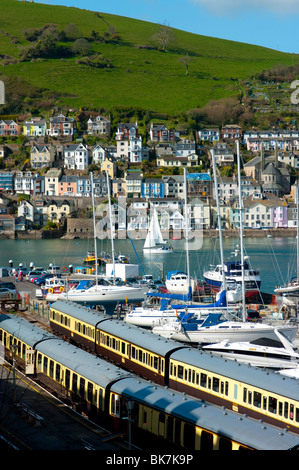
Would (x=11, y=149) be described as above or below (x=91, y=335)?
above

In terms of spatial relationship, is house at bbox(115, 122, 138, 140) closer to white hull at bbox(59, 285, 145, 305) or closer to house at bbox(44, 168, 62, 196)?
house at bbox(44, 168, 62, 196)

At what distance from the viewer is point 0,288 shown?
32969mm

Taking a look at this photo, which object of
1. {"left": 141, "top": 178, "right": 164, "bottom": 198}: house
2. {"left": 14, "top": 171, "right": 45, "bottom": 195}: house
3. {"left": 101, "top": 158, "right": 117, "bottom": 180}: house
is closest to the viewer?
{"left": 141, "top": 178, "right": 164, "bottom": 198}: house

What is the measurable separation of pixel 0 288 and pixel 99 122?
96.8m

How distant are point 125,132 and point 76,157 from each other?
1284 centimetres

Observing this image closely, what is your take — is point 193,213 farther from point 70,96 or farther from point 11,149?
point 70,96

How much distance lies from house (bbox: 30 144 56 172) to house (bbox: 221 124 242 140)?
3613 centimetres

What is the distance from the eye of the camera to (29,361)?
58.7 ft

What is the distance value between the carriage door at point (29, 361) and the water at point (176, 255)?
92.5ft

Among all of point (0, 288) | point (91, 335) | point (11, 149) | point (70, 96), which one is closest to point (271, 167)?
point (11, 149)

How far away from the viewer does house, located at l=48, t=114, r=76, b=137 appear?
123500 mm

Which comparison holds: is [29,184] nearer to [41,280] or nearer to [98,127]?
[98,127]

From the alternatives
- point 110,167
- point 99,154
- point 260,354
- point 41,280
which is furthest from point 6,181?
point 260,354

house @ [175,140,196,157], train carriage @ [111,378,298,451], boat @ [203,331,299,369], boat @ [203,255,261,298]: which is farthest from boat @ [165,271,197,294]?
house @ [175,140,196,157]
